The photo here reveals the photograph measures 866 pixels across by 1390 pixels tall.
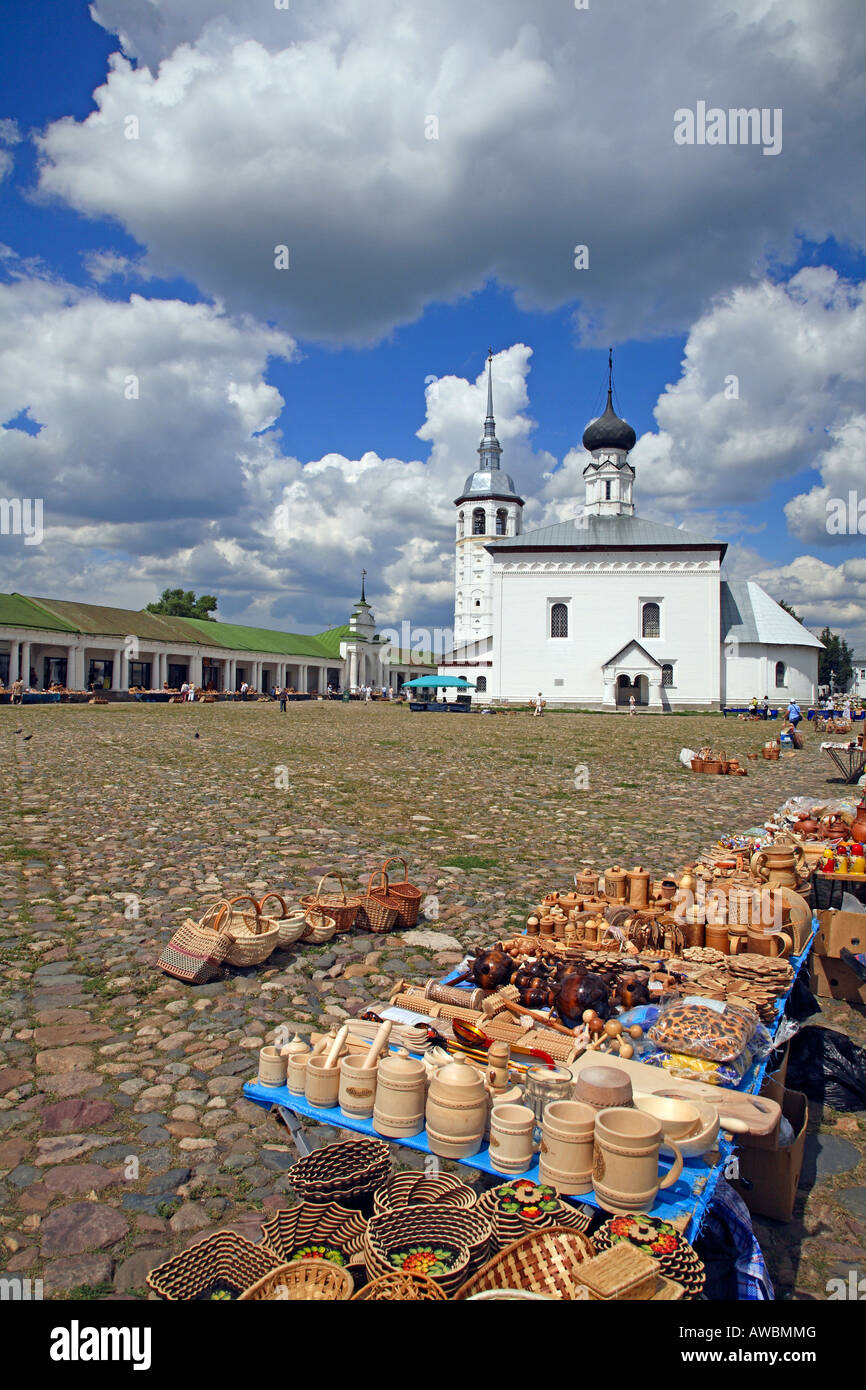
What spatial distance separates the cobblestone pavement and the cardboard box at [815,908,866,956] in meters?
0.40

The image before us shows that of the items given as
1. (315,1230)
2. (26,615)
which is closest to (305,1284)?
(315,1230)

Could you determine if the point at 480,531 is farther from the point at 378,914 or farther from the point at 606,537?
the point at 378,914

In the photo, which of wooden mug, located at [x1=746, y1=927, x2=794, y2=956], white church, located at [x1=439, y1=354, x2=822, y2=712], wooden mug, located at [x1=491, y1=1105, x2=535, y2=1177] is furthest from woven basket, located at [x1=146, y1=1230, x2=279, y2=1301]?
white church, located at [x1=439, y1=354, x2=822, y2=712]

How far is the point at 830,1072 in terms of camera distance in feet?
13.9

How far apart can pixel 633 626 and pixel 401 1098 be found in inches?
2189

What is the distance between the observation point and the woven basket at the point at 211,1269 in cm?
244

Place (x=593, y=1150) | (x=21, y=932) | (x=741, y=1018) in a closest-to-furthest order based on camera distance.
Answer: (x=593, y=1150) → (x=741, y=1018) → (x=21, y=932)

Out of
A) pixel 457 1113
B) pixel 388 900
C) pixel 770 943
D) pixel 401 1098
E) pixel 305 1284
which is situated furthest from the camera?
pixel 388 900

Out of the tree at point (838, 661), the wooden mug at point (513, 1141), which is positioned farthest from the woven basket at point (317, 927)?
the tree at point (838, 661)

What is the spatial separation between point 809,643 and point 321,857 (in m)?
54.0

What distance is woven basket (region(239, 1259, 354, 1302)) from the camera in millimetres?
2342
